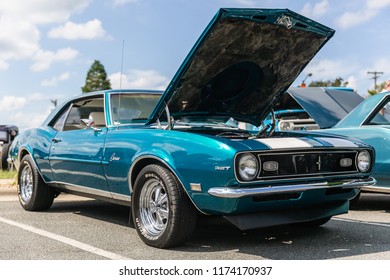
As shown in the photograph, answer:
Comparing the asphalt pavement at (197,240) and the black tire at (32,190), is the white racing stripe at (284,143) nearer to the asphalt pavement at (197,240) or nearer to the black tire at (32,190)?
the asphalt pavement at (197,240)

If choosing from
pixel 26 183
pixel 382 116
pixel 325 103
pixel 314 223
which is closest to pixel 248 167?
pixel 314 223

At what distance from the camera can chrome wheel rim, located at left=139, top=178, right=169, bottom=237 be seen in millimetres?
4492

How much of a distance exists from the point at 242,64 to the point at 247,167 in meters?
1.38

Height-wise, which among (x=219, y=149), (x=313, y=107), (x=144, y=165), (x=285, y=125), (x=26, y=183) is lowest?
(x=26, y=183)

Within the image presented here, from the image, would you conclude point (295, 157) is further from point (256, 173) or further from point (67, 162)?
point (67, 162)

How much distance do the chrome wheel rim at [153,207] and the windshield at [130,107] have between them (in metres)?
1.10

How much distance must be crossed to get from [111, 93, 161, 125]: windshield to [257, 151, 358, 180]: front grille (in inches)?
75.3

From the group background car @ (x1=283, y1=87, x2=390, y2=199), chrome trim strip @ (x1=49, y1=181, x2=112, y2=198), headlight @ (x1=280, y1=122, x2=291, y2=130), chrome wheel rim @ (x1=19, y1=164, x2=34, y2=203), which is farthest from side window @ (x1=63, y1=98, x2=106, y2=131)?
headlight @ (x1=280, y1=122, x2=291, y2=130)

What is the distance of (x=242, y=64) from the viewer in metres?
5.07

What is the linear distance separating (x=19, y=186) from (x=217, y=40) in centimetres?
387

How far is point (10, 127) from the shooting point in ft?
54.1

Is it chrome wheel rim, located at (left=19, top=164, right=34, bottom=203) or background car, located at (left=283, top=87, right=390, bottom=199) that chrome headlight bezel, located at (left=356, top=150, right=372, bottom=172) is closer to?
background car, located at (left=283, top=87, right=390, bottom=199)

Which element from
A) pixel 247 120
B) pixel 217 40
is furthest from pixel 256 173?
pixel 247 120

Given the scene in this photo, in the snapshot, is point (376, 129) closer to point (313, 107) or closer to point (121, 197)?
point (313, 107)
